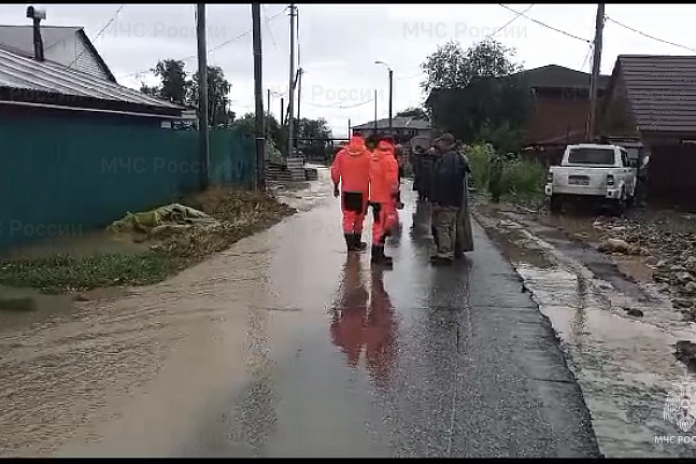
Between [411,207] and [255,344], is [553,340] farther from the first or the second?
[411,207]

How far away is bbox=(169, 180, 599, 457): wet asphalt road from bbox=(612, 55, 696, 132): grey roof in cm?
1797

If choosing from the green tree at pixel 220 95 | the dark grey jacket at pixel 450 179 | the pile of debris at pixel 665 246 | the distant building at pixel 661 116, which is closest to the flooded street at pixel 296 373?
the dark grey jacket at pixel 450 179

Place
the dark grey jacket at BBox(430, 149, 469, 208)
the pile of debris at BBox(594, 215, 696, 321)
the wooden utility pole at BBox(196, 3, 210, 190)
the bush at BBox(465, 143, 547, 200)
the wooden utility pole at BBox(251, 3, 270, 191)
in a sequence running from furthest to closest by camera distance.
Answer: the bush at BBox(465, 143, 547, 200), the wooden utility pole at BBox(251, 3, 270, 191), the wooden utility pole at BBox(196, 3, 210, 190), the dark grey jacket at BBox(430, 149, 469, 208), the pile of debris at BBox(594, 215, 696, 321)

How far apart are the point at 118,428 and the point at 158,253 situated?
278 inches

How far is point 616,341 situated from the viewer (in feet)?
24.1

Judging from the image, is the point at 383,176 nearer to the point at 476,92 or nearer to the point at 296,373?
the point at 296,373

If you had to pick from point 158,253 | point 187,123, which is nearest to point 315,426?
point 158,253

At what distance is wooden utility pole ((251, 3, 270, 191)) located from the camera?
76.1ft

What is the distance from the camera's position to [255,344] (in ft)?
23.6

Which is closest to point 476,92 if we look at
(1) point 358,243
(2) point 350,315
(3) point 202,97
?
(3) point 202,97

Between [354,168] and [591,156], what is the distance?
11.9 m

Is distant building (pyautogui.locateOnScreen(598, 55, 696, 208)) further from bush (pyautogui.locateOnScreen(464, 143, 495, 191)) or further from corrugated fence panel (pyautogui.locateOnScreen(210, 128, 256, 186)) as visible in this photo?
corrugated fence panel (pyautogui.locateOnScreen(210, 128, 256, 186))

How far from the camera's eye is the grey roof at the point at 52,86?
14.2 m

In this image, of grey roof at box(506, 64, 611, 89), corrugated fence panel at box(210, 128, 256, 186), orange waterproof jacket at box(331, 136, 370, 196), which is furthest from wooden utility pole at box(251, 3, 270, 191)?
grey roof at box(506, 64, 611, 89)
